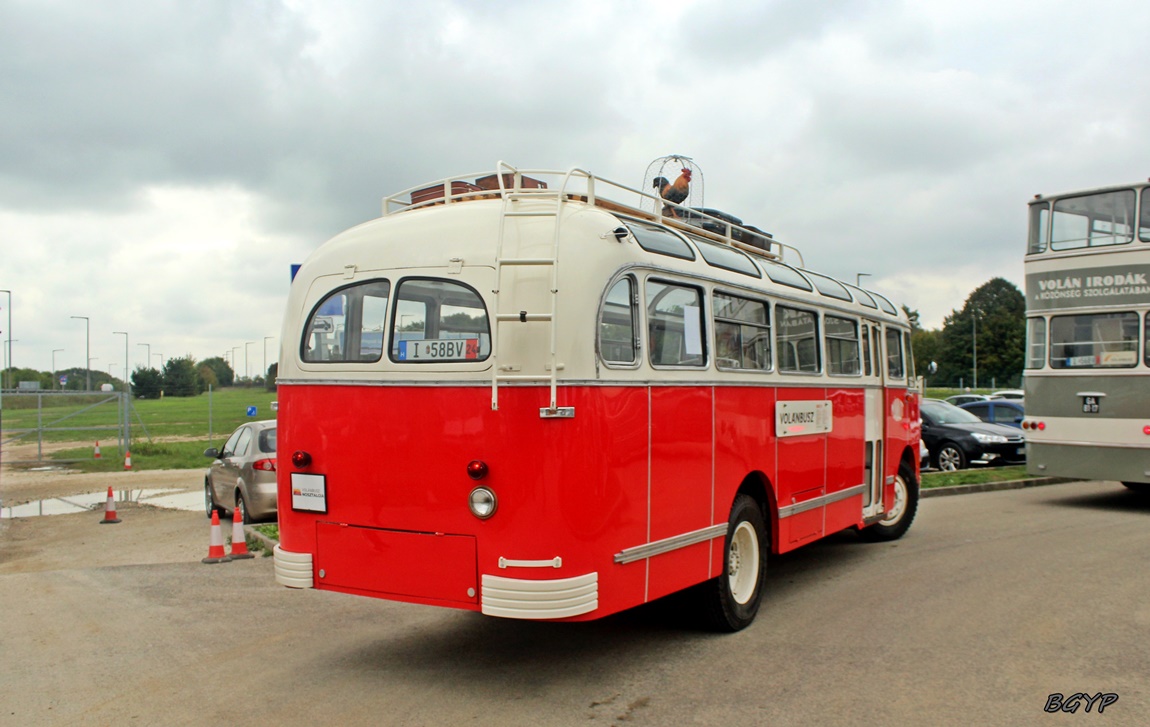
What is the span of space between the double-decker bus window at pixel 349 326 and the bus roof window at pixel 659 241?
1.68 metres

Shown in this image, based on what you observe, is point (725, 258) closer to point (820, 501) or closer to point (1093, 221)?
point (820, 501)

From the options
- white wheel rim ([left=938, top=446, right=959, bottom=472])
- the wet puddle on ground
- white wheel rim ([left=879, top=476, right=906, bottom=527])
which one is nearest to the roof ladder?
white wheel rim ([left=879, top=476, right=906, bottom=527])

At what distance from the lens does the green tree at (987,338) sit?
90938 mm

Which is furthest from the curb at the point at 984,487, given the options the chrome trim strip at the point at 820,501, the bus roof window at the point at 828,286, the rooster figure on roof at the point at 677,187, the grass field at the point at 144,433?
the grass field at the point at 144,433

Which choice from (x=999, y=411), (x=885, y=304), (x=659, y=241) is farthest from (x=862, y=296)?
(x=999, y=411)

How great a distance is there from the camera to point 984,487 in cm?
1616

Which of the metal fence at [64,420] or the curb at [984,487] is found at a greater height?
the metal fence at [64,420]

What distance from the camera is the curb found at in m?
15.5

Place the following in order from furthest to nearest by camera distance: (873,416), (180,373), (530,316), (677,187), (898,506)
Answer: (180,373)
(898,506)
(873,416)
(677,187)
(530,316)

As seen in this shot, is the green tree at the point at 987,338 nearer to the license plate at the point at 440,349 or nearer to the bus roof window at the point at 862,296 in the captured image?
the bus roof window at the point at 862,296

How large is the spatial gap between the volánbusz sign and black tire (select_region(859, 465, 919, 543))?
4764mm

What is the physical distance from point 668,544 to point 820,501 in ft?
9.86

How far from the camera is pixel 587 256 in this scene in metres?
5.53

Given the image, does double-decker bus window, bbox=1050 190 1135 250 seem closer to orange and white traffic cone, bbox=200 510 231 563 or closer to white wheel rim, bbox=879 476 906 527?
white wheel rim, bbox=879 476 906 527
